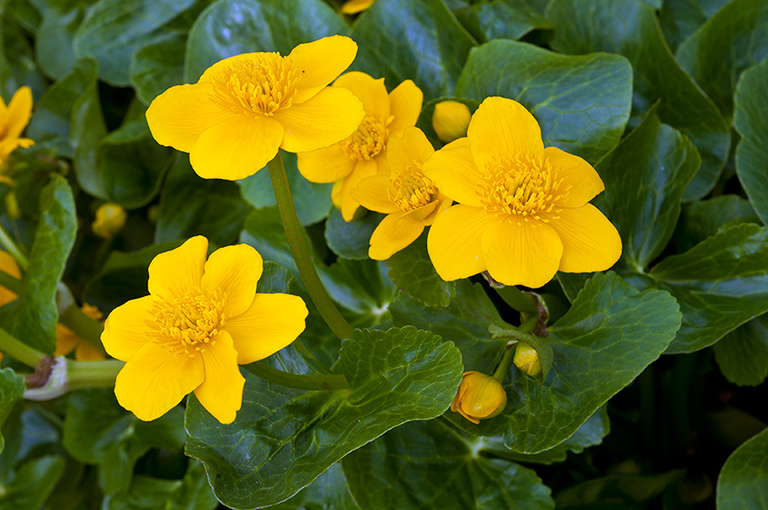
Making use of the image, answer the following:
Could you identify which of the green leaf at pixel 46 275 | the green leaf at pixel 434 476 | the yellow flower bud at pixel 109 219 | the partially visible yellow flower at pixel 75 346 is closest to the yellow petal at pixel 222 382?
the green leaf at pixel 434 476

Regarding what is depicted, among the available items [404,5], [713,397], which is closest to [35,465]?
[404,5]

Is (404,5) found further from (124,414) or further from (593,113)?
(124,414)

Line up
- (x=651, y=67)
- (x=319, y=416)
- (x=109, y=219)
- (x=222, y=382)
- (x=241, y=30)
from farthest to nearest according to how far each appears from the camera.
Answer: (x=109, y=219) → (x=241, y=30) → (x=651, y=67) → (x=319, y=416) → (x=222, y=382)

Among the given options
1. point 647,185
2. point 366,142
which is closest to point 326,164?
point 366,142

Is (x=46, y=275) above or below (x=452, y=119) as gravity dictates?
below

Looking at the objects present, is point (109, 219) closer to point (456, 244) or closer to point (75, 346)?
point (75, 346)

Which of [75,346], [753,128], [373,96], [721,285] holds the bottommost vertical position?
[75,346]

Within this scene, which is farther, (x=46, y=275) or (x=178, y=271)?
(x=46, y=275)
